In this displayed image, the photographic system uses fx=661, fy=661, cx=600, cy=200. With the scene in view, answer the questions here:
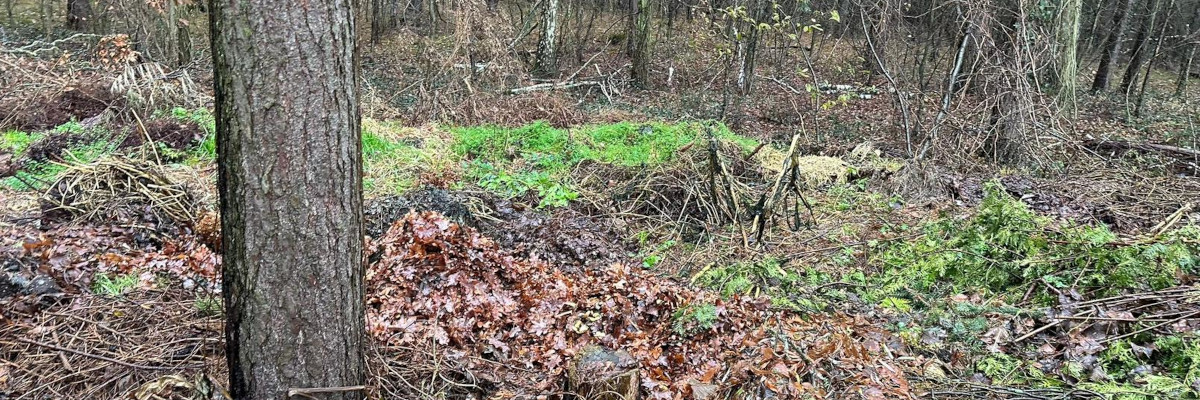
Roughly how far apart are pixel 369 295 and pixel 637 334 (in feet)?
5.74

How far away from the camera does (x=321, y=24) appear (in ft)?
7.14

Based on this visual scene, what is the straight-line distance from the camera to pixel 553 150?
8961 mm

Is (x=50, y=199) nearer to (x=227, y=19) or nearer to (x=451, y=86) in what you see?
(x=227, y=19)

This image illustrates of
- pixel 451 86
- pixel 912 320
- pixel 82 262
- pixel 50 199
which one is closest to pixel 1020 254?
pixel 912 320

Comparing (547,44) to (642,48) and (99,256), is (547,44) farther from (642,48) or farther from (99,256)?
(99,256)

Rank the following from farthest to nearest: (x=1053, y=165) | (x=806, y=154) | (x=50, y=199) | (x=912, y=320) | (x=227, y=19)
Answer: (x=806, y=154) < (x=1053, y=165) < (x=50, y=199) < (x=912, y=320) < (x=227, y=19)

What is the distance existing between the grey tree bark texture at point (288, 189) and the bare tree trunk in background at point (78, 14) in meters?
18.1

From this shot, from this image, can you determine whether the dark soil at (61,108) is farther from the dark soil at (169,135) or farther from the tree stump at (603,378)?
the tree stump at (603,378)

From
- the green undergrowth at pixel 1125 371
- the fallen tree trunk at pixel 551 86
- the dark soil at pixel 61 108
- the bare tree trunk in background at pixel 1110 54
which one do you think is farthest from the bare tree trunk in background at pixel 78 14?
the bare tree trunk in background at pixel 1110 54

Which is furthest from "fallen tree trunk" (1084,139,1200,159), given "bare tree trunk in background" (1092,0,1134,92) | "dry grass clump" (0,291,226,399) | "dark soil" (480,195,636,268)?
"dry grass clump" (0,291,226,399)

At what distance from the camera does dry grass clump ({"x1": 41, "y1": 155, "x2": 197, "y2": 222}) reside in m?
5.24

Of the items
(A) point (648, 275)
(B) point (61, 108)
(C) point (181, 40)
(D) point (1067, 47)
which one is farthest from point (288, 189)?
(C) point (181, 40)

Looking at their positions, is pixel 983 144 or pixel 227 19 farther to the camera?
pixel 983 144

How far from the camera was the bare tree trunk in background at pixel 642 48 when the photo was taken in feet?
48.4
